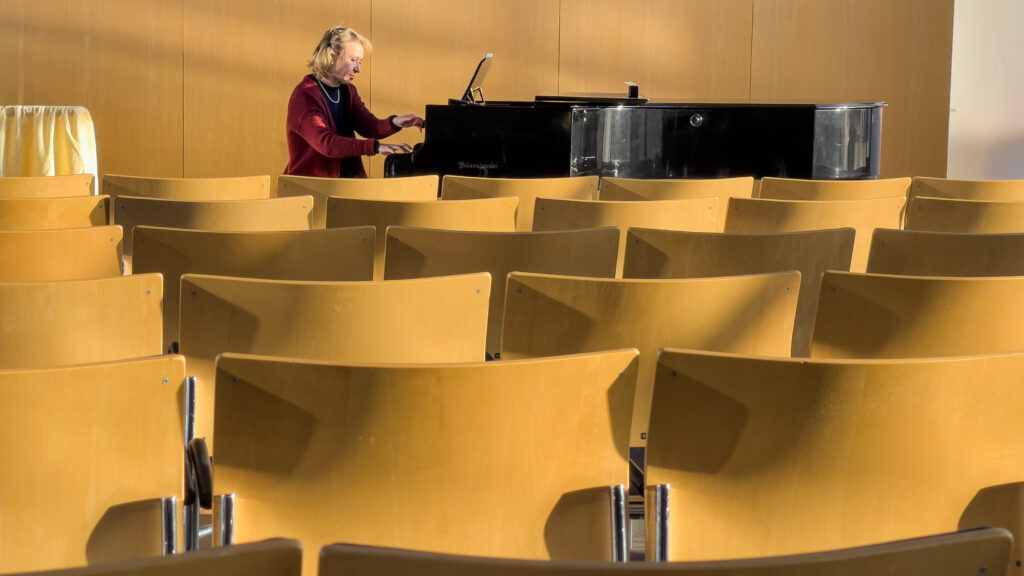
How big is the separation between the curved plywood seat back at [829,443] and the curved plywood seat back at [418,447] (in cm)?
11

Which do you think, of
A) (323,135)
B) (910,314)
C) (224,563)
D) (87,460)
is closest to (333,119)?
(323,135)

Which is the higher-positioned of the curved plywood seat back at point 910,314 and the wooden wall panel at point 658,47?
the wooden wall panel at point 658,47

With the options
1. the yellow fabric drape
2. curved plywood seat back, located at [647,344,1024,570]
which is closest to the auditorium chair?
curved plywood seat back, located at [647,344,1024,570]

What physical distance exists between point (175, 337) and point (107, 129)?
19.3ft

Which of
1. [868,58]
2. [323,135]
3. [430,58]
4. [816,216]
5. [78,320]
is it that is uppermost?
[868,58]

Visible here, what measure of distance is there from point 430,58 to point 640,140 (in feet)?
11.4

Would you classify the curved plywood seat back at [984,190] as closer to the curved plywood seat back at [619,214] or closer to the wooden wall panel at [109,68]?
the curved plywood seat back at [619,214]

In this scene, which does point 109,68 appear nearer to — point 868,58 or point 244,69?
point 244,69

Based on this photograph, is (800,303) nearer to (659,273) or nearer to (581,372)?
(659,273)

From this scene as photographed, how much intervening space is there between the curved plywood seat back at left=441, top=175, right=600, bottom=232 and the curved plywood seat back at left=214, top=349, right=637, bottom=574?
2603 mm

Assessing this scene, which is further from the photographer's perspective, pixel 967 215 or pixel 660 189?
pixel 660 189

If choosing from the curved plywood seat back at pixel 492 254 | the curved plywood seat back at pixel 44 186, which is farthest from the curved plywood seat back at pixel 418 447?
the curved plywood seat back at pixel 44 186

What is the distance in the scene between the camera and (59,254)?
2.62 metres

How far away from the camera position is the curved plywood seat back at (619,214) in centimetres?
335
